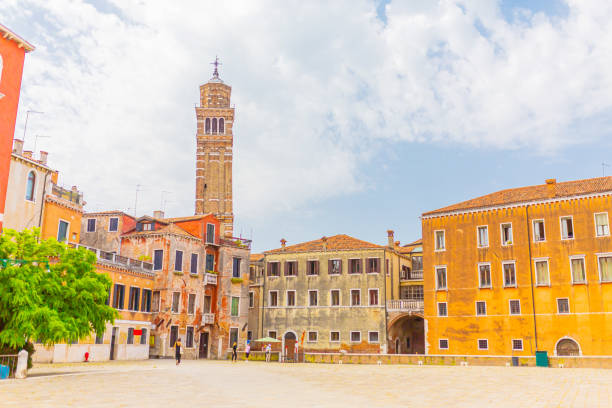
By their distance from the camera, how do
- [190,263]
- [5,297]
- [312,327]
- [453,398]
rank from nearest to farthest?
[453,398], [5,297], [190,263], [312,327]

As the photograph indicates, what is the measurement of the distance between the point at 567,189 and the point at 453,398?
29702mm

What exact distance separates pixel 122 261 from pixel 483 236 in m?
27.7

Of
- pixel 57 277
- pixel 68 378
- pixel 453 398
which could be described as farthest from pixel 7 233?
pixel 453 398

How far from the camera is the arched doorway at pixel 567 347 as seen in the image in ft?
125

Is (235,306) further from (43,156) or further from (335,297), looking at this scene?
(43,156)

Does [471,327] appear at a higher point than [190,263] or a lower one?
lower

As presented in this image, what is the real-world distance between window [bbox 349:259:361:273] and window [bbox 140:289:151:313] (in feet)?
58.1

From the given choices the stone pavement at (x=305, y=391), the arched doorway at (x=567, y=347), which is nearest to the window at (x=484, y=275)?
the arched doorway at (x=567, y=347)

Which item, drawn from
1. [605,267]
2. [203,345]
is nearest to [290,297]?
[203,345]

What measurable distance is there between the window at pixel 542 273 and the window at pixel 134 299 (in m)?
29.4

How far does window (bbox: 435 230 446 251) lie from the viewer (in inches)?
1780

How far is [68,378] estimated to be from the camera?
22.4 metres

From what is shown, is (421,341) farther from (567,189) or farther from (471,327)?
(567,189)

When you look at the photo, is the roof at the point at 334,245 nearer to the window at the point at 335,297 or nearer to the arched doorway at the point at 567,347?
the window at the point at 335,297
